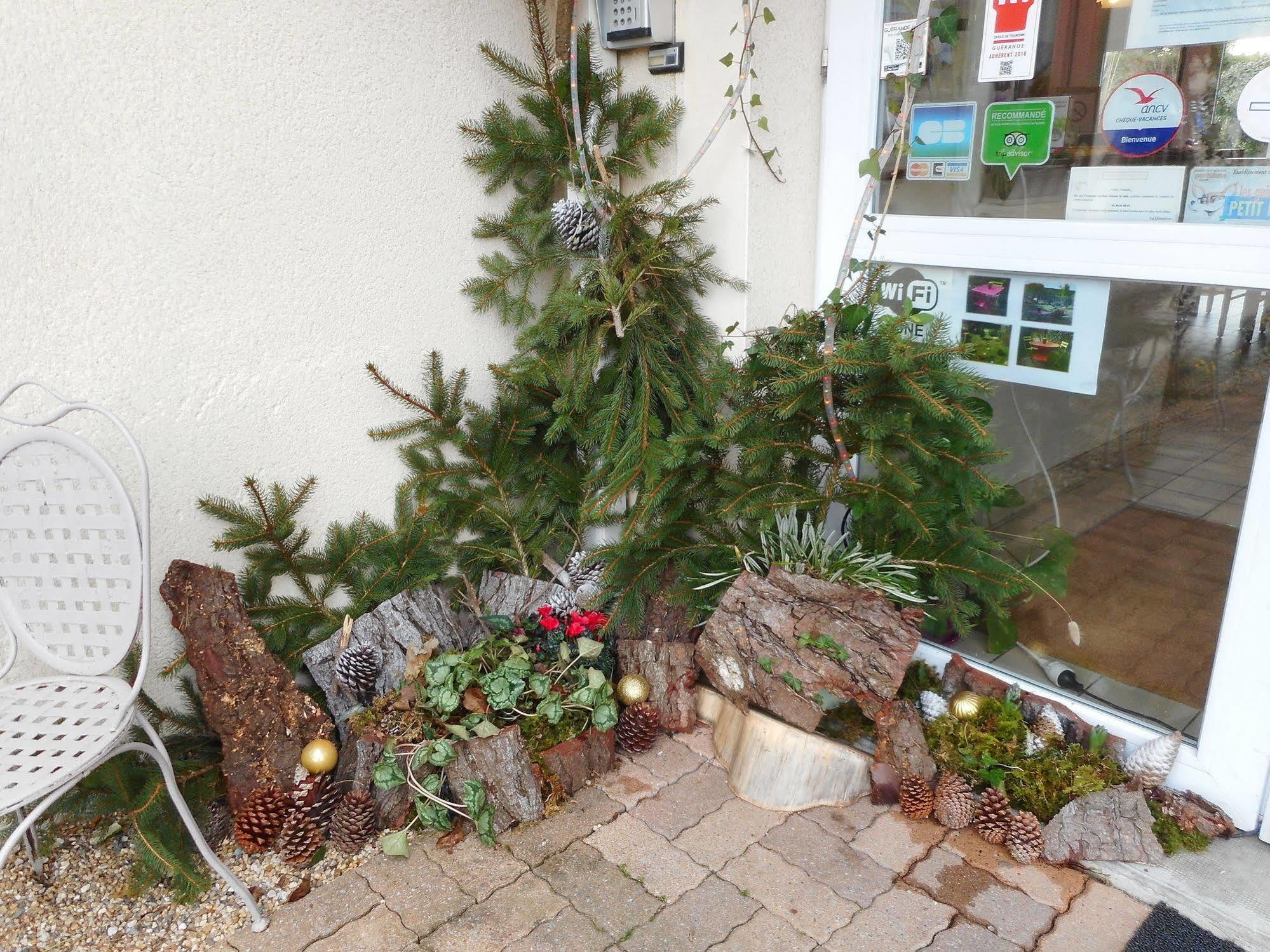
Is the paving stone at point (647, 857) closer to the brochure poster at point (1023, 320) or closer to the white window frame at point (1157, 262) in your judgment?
the white window frame at point (1157, 262)

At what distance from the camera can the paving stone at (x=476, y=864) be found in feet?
7.65

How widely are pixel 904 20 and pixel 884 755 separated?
7.55ft

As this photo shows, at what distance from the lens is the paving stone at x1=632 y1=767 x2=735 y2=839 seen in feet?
8.32

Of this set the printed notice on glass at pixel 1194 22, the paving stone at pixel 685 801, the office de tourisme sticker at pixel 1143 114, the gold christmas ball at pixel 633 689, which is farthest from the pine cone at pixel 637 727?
the printed notice on glass at pixel 1194 22

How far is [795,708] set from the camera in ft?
8.36

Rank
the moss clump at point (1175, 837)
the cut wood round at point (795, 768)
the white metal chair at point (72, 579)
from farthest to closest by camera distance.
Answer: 1. the cut wood round at point (795, 768)
2. the moss clump at point (1175, 837)
3. the white metal chair at point (72, 579)

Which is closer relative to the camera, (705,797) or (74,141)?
(74,141)

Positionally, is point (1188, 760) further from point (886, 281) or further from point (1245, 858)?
point (886, 281)

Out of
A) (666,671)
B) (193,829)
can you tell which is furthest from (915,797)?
(193,829)

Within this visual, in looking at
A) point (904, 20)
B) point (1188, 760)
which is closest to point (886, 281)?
point (904, 20)

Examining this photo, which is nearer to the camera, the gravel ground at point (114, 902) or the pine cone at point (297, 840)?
the gravel ground at point (114, 902)

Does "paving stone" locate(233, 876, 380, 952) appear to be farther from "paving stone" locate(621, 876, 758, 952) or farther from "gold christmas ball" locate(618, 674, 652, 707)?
"gold christmas ball" locate(618, 674, 652, 707)

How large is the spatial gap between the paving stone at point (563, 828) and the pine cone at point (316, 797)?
20.3 inches

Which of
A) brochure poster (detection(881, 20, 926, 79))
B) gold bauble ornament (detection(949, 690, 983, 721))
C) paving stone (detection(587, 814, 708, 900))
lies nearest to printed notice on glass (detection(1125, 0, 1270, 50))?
brochure poster (detection(881, 20, 926, 79))
